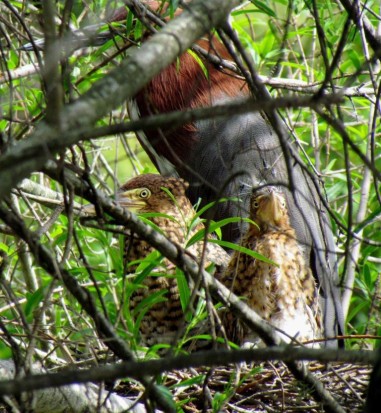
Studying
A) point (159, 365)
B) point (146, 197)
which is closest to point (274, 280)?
point (146, 197)

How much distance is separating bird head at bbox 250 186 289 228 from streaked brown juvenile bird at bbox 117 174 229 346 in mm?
236

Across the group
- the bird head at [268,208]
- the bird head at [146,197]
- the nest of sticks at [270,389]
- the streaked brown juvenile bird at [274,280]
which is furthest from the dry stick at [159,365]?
the bird head at [146,197]

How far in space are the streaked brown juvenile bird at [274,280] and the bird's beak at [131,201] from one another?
52 centimetres

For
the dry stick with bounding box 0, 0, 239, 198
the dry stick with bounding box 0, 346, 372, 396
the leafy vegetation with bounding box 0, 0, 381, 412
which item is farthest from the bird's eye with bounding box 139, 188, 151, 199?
the dry stick with bounding box 0, 346, 372, 396

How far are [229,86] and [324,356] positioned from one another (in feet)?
11.2

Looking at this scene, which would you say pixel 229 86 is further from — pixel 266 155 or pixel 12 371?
pixel 12 371

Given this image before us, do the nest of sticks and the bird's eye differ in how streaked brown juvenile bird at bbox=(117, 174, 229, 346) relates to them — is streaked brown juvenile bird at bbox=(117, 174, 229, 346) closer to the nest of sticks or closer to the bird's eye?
the bird's eye

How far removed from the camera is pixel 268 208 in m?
3.02

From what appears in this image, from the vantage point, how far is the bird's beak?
131 inches

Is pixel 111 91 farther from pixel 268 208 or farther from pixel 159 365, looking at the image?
pixel 268 208

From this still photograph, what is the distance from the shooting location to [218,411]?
1892 millimetres

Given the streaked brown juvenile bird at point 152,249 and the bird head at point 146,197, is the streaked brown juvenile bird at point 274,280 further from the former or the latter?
the bird head at point 146,197

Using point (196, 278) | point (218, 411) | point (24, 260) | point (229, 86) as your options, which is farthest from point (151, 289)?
point (229, 86)

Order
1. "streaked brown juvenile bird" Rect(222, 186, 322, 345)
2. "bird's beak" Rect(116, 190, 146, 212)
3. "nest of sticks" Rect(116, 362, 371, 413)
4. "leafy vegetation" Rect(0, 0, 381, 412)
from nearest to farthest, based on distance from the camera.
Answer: "leafy vegetation" Rect(0, 0, 381, 412), "nest of sticks" Rect(116, 362, 371, 413), "streaked brown juvenile bird" Rect(222, 186, 322, 345), "bird's beak" Rect(116, 190, 146, 212)
